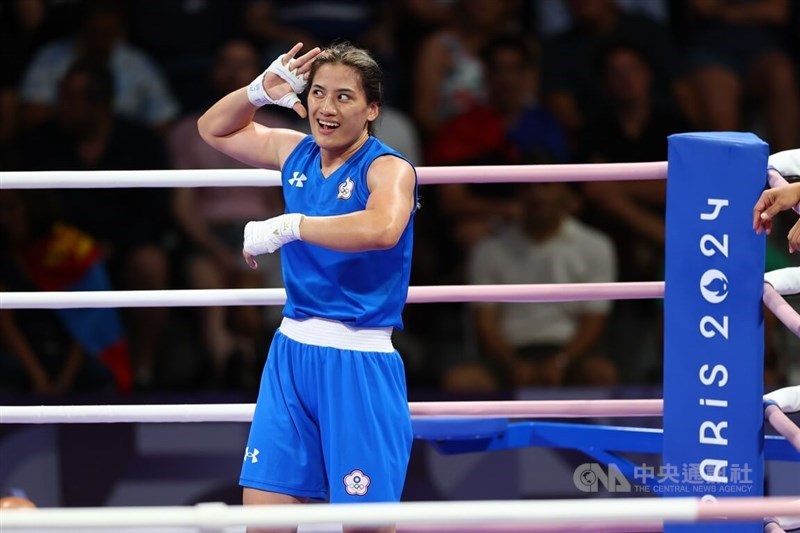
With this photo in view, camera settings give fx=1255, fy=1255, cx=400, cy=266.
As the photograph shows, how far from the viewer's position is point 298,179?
2.71m

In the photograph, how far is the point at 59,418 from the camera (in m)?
2.94

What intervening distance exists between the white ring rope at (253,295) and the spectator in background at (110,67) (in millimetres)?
→ 2696

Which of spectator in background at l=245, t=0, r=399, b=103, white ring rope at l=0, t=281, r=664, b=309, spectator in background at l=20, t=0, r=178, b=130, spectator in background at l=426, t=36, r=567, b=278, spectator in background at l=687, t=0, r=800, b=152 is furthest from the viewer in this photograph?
spectator in background at l=245, t=0, r=399, b=103

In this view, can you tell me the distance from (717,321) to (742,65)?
3486 mm

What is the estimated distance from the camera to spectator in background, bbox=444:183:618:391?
4.89m

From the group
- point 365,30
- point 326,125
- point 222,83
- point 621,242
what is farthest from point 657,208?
Answer: point 326,125

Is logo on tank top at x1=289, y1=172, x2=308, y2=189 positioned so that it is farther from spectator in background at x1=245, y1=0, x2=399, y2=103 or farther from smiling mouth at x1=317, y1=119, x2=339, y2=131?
spectator in background at x1=245, y1=0, x2=399, y2=103

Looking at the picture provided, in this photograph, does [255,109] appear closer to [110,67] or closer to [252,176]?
[252,176]

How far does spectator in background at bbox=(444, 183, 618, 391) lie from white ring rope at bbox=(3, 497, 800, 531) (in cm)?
305

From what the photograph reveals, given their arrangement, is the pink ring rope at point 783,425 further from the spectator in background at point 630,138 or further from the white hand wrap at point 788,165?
the spectator in background at point 630,138

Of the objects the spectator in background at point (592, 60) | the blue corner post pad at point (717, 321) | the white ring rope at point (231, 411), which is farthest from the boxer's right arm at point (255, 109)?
the spectator in background at point (592, 60)

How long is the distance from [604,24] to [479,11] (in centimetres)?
58
